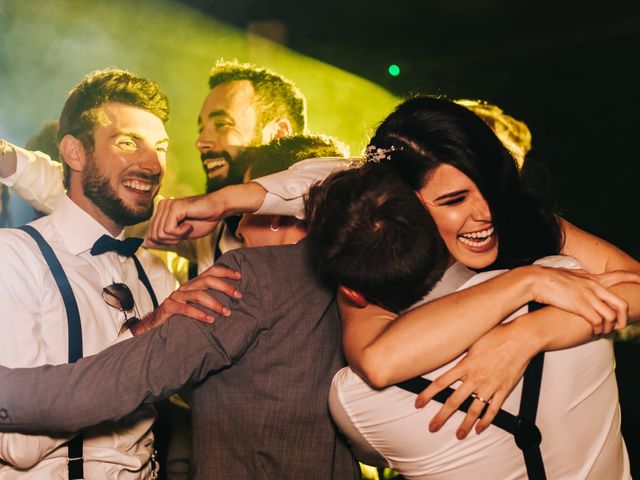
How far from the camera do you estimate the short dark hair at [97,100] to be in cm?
220

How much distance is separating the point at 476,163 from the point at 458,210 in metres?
0.11

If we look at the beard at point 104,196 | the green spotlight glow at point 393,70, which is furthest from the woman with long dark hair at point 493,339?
the green spotlight glow at point 393,70

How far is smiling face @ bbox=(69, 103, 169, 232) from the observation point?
2066 millimetres

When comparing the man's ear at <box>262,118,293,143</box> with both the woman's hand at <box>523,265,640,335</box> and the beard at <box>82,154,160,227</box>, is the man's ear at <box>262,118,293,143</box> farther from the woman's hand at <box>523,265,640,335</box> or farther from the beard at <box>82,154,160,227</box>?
the woman's hand at <box>523,265,640,335</box>

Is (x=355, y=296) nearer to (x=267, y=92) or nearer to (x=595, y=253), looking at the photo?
(x=595, y=253)

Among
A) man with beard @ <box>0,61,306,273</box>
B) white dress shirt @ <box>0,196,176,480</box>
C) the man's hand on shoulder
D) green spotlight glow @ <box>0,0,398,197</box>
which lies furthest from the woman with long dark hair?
man with beard @ <box>0,61,306,273</box>

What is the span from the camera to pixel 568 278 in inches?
43.4

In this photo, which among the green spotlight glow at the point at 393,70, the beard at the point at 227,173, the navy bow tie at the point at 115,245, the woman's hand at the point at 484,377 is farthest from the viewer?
the green spotlight glow at the point at 393,70

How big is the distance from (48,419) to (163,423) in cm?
155

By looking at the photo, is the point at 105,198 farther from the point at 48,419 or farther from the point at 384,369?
the point at 384,369

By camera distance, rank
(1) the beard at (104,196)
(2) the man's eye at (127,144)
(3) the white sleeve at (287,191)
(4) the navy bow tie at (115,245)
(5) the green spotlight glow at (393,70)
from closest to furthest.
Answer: (3) the white sleeve at (287,191) < (4) the navy bow tie at (115,245) < (1) the beard at (104,196) < (2) the man's eye at (127,144) < (5) the green spotlight glow at (393,70)

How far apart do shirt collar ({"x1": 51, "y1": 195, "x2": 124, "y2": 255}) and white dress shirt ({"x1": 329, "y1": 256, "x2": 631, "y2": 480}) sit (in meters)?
1.01

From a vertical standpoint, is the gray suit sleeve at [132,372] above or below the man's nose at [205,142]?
below

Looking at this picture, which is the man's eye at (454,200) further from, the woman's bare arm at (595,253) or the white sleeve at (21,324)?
the white sleeve at (21,324)
